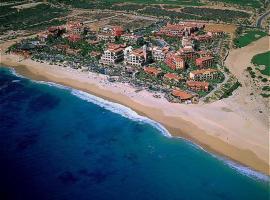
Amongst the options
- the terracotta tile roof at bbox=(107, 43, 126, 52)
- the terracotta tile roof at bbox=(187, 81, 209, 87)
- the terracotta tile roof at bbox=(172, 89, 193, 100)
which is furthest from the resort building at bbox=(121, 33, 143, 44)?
the terracotta tile roof at bbox=(172, 89, 193, 100)

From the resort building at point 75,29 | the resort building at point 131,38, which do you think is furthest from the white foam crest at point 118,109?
the resort building at point 75,29

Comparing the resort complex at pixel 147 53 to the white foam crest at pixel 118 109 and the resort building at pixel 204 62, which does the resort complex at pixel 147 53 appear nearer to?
the resort building at pixel 204 62

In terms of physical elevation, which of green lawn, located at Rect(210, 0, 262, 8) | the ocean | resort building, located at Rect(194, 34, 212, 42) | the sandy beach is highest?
green lawn, located at Rect(210, 0, 262, 8)

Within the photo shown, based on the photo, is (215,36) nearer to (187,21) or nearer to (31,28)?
(187,21)

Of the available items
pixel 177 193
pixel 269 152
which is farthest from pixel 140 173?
pixel 269 152

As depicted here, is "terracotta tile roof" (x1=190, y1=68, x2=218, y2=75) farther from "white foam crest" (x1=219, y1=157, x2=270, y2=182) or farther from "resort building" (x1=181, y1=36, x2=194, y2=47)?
"white foam crest" (x1=219, y1=157, x2=270, y2=182)

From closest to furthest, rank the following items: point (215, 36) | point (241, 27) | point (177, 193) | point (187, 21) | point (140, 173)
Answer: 1. point (177, 193)
2. point (140, 173)
3. point (215, 36)
4. point (241, 27)
5. point (187, 21)

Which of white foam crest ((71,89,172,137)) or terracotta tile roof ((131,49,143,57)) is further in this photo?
terracotta tile roof ((131,49,143,57))
